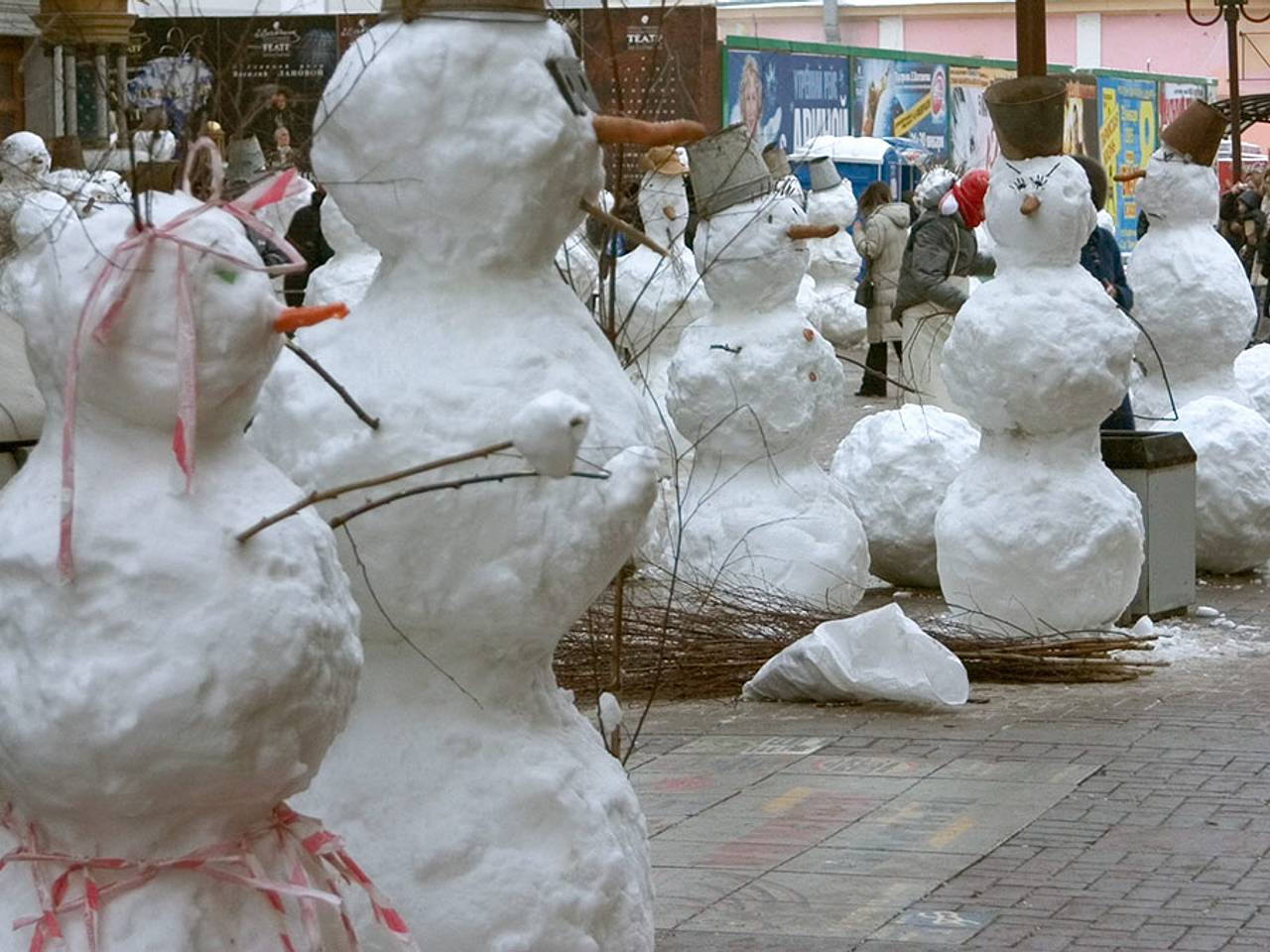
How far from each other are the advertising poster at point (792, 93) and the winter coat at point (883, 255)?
2.70 m

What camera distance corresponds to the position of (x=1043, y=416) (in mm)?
9023

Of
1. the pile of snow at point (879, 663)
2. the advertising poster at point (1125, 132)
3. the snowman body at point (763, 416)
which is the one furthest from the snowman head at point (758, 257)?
the advertising poster at point (1125, 132)

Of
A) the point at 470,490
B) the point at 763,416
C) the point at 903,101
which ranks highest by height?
the point at 903,101

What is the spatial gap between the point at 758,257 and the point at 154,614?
664 centimetres

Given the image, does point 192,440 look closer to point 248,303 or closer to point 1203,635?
point 248,303

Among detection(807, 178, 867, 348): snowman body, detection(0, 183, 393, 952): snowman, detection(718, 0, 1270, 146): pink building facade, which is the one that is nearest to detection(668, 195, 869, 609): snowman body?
detection(0, 183, 393, 952): snowman

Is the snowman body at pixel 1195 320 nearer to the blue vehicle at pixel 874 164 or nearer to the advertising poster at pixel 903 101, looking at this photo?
the blue vehicle at pixel 874 164

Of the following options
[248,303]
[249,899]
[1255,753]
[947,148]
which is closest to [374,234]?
[248,303]

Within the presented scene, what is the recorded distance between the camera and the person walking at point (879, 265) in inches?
728

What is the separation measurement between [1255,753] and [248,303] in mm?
5201

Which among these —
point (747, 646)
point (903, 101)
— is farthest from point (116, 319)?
point (903, 101)

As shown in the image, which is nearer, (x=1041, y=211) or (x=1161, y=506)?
(x=1041, y=211)

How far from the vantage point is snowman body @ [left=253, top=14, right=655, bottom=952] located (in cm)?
408

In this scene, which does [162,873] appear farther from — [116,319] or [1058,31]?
[1058,31]
